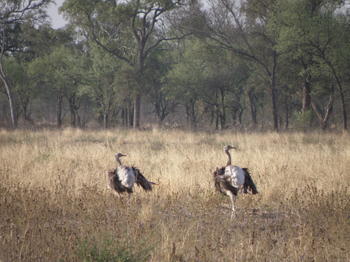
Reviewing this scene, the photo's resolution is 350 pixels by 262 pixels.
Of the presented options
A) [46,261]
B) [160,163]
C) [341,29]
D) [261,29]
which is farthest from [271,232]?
[261,29]

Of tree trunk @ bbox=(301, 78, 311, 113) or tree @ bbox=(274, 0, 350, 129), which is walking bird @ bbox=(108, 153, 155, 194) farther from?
tree trunk @ bbox=(301, 78, 311, 113)

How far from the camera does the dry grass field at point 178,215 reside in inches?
178

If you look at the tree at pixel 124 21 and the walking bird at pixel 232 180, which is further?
the tree at pixel 124 21

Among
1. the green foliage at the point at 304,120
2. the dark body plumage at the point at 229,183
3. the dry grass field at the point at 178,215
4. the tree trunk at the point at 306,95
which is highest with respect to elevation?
the tree trunk at the point at 306,95

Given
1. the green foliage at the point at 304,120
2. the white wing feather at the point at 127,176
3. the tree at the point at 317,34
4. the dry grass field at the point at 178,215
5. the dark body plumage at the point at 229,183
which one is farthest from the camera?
the green foliage at the point at 304,120

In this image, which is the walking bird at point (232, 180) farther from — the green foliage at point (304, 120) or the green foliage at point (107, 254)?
the green foliage at point (304, 120)

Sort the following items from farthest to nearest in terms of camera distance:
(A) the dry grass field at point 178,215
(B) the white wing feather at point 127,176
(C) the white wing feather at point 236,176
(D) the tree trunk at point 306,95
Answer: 1. (D) the tree trunk at point 306,95
2. (B) the white wing feather at point 127,176
3. (C) the white wing feather at point 236,176
4. (A) the dry grass field at point 178,215

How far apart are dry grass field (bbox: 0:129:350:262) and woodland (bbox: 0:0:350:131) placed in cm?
1438

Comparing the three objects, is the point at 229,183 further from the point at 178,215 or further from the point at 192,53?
the point at 192,53

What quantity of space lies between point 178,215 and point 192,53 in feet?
94.9

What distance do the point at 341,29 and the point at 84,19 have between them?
64.0 ft

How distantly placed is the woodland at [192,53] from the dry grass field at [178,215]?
14.4 m

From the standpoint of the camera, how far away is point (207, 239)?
5.25m

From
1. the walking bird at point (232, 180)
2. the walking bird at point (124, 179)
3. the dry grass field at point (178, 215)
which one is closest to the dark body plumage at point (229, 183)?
the walking bird at point (232, 180)
